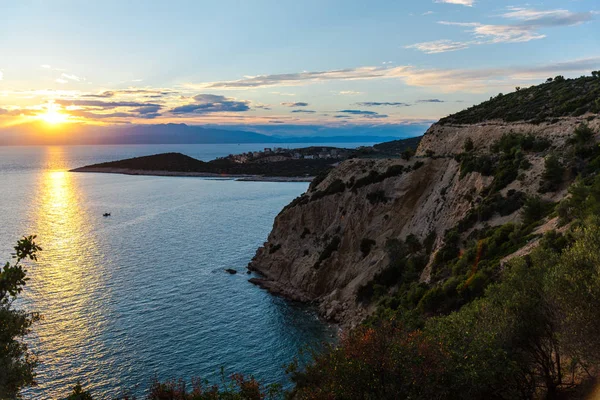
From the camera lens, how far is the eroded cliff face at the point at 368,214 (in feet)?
144

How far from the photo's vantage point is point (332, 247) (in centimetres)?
5481

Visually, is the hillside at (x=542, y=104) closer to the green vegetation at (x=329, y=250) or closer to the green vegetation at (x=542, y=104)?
the green vegetation at (x=542, y=104)

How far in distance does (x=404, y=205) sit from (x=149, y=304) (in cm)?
3075

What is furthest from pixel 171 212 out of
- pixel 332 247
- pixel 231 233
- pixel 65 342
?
pixel 65 342

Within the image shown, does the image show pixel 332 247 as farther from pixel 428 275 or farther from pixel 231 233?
pixel 231 233

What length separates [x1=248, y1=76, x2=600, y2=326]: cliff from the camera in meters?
39.7

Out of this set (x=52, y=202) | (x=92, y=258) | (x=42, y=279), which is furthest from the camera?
(x=52, y=202)

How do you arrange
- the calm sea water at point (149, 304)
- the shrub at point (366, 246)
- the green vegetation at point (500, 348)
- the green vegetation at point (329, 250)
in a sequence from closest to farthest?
the green vegetation at point (500, 348), the calm sea water at point (149, 304), the shrub at point (366, 246), the green vegetation at point (329, 250)

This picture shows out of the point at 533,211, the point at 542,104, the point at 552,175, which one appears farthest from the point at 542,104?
the point at 533,211

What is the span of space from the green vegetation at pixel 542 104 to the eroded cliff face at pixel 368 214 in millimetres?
4481

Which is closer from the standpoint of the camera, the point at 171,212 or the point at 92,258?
the point at 92,258

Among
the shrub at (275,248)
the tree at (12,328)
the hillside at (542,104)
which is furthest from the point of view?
the shrub at (275,248)

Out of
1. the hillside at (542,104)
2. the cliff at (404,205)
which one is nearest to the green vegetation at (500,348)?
the cliff at (404,205)

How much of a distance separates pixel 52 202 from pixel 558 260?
130942mm
